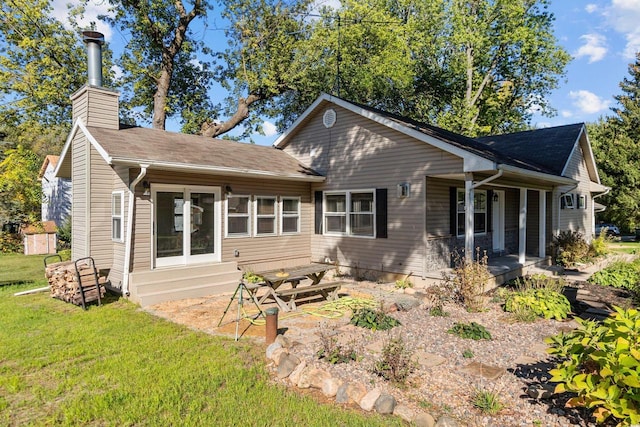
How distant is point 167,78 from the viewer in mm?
19406

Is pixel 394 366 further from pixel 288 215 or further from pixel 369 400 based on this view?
pixel 288 215

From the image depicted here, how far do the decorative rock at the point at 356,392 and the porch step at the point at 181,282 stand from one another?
5.45 metres

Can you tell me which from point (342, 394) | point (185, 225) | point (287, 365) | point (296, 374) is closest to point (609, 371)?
point (342, 394)

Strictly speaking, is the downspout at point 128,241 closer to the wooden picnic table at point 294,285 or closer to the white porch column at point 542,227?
the wooden picnic table at point 294,285

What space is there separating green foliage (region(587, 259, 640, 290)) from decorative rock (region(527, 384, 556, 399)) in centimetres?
710

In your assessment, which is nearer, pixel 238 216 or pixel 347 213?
pixel 238 216

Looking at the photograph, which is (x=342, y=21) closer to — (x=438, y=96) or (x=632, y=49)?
(x=438, y=96)

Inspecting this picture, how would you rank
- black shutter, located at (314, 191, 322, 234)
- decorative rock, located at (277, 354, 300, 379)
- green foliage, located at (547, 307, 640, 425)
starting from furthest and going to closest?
black shutter, located at (314, 191, 322, 234), decorative rock, located at (277, 354, 300, 379), green foliage, located at (547, 307, 640, 425)

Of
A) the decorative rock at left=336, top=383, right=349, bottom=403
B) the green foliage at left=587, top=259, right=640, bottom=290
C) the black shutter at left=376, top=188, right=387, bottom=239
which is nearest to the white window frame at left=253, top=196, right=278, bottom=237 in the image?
the black shutter at left=376, top=188, right=387, bottom=239

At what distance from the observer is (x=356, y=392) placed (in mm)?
3818

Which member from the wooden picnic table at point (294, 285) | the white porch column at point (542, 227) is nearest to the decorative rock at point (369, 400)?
the wooden picnic table at point (294, 285)

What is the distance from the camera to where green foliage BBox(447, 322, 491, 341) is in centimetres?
558

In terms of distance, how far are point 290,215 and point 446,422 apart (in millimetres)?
8743

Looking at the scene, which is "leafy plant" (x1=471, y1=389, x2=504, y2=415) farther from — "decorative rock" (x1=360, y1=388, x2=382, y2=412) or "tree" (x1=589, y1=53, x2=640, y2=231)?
"tree" (x1=589, y1=53, x2=640, y2=231)
